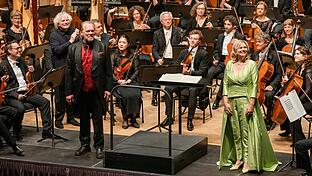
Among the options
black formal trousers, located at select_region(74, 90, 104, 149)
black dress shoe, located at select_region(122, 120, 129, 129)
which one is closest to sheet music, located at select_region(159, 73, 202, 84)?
black formal trousers, located at select_region(74, 90, 104, 149)

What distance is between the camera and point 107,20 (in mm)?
11531

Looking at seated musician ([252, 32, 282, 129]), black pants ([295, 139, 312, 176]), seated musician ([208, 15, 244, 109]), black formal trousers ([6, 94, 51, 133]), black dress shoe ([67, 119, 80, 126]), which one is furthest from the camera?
seated musician ([208, 15, 244, 109])

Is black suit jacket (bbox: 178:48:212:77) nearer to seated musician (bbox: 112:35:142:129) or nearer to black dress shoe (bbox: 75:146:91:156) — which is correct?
seated musician (bbox: 112:35:142:129)

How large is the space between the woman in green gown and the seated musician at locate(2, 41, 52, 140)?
7.91ft

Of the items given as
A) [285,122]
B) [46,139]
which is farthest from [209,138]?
[46,139]

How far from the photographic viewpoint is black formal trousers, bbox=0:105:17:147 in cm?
761

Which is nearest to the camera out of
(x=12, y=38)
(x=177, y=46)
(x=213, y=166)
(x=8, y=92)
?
(x=213, y=166)

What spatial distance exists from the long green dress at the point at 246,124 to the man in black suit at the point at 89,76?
1327 mm

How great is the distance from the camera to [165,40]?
9828 millimetres

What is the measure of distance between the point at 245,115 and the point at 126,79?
2.56 meters

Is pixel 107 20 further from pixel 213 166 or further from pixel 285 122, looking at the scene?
pixel 213 166

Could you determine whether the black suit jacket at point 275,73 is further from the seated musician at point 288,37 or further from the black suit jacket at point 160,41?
the black suit jacket at point 160,41

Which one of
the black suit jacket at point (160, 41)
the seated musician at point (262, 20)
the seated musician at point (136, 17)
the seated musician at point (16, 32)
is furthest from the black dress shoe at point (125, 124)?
the seated musician at point (262, 20)

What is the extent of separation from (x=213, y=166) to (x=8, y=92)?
262 centimetres
